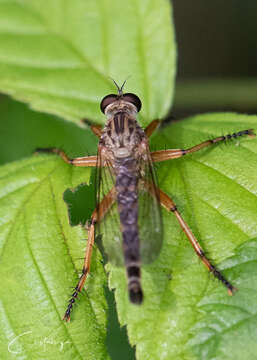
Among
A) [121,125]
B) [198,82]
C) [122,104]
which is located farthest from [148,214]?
[198,82]

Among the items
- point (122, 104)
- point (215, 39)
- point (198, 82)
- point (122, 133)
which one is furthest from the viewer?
point (215, 39)

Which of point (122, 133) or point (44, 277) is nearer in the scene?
point (44, 277)

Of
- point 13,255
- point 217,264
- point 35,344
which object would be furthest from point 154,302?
point 13,255

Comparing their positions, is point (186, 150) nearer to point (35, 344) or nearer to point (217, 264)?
point (217, 264)

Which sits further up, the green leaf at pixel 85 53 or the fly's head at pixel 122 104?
the green leaf at pixel 85 53

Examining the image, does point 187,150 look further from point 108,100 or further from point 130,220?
point 108,100

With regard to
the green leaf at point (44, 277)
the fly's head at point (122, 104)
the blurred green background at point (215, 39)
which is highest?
the blurred green background at point (215, 39)

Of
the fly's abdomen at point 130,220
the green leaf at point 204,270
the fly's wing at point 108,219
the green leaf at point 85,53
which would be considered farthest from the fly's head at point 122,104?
the green leaf at point 204,270

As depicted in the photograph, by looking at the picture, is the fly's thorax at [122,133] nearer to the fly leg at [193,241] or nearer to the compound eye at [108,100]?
the compound eye at [108,100]

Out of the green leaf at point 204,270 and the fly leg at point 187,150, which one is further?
the fly leg at point 187,150

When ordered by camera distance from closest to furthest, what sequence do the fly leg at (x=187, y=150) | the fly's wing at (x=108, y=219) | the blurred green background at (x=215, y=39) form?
the fly's wing at (x=108, y=219) < the fly leg at (x=187, y=150) < the blurred green background at (x=215, y=39)
